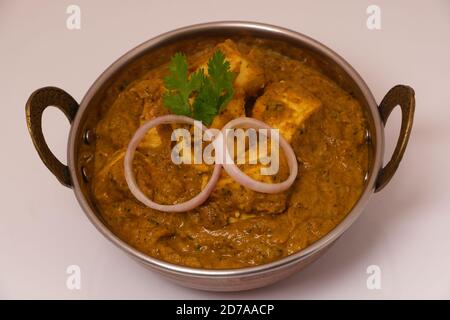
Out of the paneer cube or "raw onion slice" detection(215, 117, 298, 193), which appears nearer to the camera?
"raw onion slice" detection(215, 117, 298, 193)

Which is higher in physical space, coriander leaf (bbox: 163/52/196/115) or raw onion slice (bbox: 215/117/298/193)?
coriander leaf (bbox: 163/52/196/115)

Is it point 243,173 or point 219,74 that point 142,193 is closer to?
point 243,173

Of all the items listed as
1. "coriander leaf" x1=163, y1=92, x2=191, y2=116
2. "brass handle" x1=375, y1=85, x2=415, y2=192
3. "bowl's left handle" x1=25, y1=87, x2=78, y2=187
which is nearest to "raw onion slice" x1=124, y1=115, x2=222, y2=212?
"coriander leaf" x1=163, y1=92, x2=191, y2=116

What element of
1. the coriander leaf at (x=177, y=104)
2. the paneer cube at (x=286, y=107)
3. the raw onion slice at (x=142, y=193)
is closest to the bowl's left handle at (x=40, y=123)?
the raw onion slice at (x=142, y=193)

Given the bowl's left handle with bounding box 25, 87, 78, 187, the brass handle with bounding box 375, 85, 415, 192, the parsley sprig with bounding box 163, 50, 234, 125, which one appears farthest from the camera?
the parsley sprig with bounding box 163, 50, 234, 125

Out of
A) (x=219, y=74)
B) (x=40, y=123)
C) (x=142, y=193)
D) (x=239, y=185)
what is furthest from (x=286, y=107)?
(x=40, y=123)

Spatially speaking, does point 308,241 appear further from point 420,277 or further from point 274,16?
point 274,16

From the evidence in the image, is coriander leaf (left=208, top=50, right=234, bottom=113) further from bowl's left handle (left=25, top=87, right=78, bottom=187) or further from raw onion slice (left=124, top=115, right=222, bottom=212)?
bowl's left handle (left=25, top=87, right=78, bottom=187)
